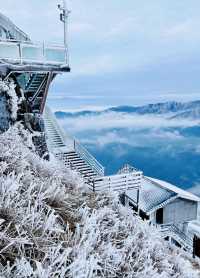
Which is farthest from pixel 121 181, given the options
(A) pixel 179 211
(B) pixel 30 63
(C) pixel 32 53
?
(A) pixel 179 211

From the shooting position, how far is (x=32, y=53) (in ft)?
45.5

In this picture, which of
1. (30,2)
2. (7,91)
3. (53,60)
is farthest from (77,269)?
(30,2)

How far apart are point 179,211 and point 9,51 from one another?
1710 centimetres

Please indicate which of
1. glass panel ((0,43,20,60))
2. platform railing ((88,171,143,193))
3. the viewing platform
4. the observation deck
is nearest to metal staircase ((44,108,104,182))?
A: platform railing ((88,171,143,193))

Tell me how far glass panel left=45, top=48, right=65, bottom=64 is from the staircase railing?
5.69 m

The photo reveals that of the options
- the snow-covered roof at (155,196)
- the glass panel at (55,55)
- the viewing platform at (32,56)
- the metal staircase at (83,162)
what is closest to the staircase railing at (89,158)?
the metal staircase at (83,162)

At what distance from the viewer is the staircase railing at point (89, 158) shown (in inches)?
679

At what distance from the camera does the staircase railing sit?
17234mm

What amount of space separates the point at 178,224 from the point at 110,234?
21.2 m

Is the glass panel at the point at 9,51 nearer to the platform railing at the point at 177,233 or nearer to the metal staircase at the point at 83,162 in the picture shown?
the metal staircase at the point at 83,162

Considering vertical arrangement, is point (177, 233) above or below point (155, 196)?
below

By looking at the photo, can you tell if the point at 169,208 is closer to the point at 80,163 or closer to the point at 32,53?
the point at 80,163

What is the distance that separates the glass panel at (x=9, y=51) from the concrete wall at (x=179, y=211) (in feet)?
51.2

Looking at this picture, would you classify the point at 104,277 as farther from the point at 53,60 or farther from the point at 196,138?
the point at 196,138
